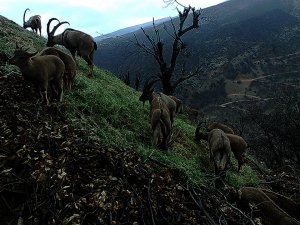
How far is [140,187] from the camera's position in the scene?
6.75m

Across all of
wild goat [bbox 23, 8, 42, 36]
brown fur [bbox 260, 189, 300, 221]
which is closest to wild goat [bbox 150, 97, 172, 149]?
brown fur [bbox 260, 189, 300, 221]

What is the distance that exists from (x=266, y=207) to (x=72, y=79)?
Result: 553cm

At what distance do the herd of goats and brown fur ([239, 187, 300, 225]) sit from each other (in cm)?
104

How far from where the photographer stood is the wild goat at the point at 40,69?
320 inches

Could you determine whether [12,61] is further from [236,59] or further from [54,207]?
[236,59]

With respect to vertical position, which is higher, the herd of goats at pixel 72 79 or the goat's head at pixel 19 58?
the goat's head at pixel 19 58

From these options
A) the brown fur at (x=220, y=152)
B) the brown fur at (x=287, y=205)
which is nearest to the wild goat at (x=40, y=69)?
the brown fur at (x=220, y=152)

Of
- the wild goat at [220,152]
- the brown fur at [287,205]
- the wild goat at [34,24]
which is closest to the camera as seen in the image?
the brown fur at [287,205]

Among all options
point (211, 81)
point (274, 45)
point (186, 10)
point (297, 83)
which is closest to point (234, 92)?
point (211, 81)

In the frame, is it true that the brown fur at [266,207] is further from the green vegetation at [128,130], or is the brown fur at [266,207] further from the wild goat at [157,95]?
the wild goat at [157,95]

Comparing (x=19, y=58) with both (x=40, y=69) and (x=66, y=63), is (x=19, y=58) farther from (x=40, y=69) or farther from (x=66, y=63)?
(x=66, y=63)

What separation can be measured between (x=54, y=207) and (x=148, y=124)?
6621 millimetres

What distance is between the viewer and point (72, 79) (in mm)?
10344

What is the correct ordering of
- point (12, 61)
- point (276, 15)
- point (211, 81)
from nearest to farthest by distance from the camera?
point (12, 61) < point (211, 81) < point (276, 15)
